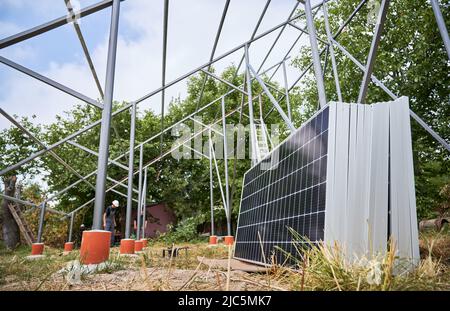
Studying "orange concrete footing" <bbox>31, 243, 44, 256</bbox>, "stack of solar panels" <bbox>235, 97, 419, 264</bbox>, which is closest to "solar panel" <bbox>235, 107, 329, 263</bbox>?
"stack of solar panels" <bbox>235, 97, 419, 264</bbox>

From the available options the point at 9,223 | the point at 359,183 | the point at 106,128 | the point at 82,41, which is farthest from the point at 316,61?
the point at 9,223

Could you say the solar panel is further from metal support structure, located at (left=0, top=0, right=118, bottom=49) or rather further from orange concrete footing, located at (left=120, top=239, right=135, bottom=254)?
metal support structure, located at (left=0, top=0, right=118, bottom=49)

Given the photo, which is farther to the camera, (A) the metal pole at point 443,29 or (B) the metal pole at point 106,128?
(B) the metal pole at point 106,128

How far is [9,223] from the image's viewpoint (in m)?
14.8

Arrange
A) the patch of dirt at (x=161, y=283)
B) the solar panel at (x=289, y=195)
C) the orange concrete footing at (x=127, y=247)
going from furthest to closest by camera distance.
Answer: the orange concrete footing at (x=127, y=247)
the solar panel at (x=289, y=195)
the patch of dirt at (x=161, y=283)

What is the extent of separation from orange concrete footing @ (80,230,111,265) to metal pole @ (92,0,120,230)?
10 cm

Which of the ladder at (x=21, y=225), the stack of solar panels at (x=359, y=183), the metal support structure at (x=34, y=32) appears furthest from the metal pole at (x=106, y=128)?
the ladder at (x=21, y=225)

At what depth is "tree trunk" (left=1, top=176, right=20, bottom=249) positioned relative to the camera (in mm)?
14273

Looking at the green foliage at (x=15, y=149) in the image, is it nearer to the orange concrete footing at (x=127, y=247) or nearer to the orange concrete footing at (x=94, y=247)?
the orange concrete footing at (x=127, y=247)

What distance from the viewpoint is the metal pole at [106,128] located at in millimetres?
4289

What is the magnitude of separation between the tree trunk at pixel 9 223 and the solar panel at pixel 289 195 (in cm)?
1252

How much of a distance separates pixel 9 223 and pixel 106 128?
13.8 meters

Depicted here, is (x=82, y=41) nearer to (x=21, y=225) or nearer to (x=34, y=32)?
(x=34, y=32)
